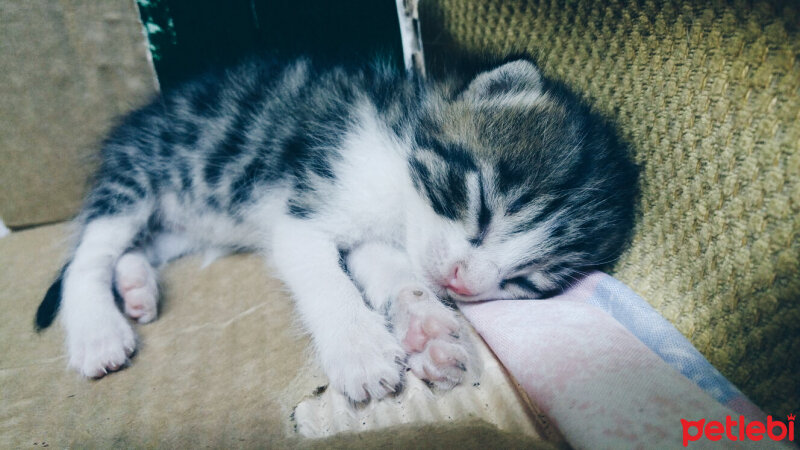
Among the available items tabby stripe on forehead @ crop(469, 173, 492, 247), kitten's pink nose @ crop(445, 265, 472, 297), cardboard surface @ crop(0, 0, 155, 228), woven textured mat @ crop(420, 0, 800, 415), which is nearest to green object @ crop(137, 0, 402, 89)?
cardboard surface @ crop(0, 0, 155, 228)

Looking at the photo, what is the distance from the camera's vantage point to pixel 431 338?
3.42 ft

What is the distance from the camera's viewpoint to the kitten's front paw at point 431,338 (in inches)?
38.8

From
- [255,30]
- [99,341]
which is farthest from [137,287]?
[255,30]

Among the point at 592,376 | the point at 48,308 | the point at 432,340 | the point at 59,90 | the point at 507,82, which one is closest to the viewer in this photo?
the point at 592,376

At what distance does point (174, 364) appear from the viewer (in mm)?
1122

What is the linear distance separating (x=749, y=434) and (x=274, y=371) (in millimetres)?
920

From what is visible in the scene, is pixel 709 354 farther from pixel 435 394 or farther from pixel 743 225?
pixel 435 394

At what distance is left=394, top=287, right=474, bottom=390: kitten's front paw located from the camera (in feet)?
3.23

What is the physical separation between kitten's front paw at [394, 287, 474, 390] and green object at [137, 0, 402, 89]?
0.94 m

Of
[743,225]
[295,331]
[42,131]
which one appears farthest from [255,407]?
[42,131]

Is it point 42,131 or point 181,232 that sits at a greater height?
point 42,131

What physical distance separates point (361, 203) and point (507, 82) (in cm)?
49

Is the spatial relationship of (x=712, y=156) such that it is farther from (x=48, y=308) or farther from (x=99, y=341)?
(x=48, y=308)

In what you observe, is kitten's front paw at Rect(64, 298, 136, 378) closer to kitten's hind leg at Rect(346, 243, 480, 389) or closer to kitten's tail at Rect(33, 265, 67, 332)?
kitten's tail at Rect(33, 265, 67, 332)
